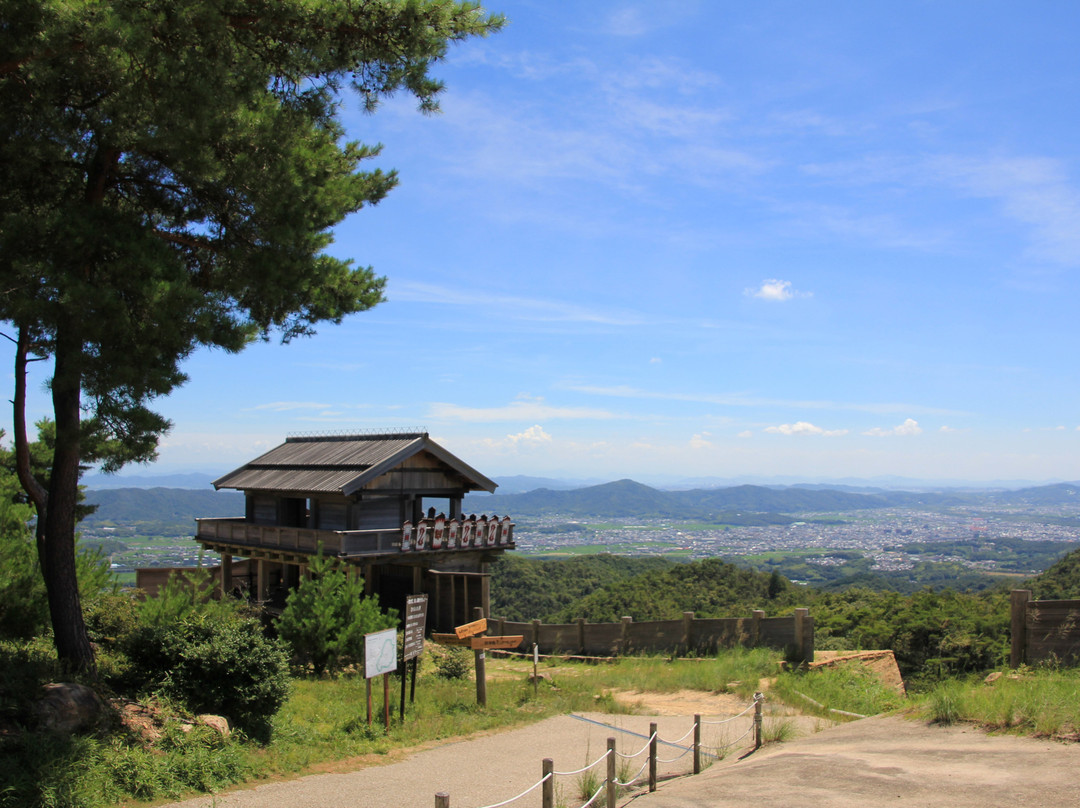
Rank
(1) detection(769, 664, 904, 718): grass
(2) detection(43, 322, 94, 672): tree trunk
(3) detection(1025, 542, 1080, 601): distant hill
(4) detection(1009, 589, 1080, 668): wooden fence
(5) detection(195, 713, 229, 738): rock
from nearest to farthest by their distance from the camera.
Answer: (5) detection(195, 713, 229, 738): rock < (2) detection(43, 322, 94, 672): tree trunk < (4) detection(1009, 589, 1080, 668): wooden fence < (1) detection(769, 664, 904, 718): grass < (3) detection(1025, 542, 1080, 601): distant hill

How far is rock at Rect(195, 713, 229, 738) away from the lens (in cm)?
982

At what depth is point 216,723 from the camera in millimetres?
9961

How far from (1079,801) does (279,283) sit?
10.6 metres

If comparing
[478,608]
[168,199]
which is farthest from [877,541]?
[168,199]

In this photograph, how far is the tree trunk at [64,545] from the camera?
1022 cm

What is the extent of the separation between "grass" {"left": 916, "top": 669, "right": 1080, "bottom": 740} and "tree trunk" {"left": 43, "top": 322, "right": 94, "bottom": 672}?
1150 cm

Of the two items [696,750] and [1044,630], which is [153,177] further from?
[1044,630]

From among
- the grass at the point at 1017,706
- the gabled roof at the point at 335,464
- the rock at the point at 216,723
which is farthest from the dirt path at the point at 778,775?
the gabled roof at the point at 335,464

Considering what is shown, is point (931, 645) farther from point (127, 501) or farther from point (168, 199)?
point (127, 501)

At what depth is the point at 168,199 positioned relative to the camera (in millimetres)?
11297

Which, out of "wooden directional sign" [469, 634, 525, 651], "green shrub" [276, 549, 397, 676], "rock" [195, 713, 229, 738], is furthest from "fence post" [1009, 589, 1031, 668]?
"rock" [195, 713, 229, 738]

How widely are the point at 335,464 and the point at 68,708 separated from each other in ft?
48.0

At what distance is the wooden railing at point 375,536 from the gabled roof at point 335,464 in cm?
128

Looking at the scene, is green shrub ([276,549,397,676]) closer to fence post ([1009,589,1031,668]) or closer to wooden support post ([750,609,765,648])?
wooden support post ([750,609,765,648])
